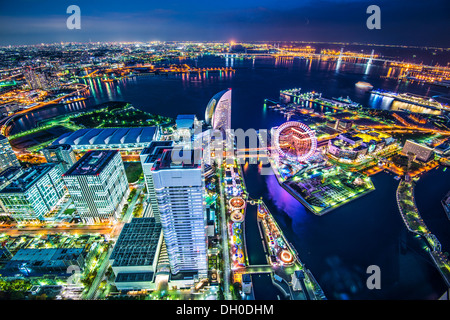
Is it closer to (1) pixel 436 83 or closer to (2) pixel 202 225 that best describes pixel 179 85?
(2) pixel 202 225

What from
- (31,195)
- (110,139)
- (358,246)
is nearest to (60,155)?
(31,195)

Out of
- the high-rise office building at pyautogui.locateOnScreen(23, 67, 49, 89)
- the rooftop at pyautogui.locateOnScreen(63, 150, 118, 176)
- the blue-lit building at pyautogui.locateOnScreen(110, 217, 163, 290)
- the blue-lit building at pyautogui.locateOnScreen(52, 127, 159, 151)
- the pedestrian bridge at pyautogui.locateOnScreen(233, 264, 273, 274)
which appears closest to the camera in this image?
the blue-lit building at pyautogui.locateOnScreen(110, 217, 163, 290)

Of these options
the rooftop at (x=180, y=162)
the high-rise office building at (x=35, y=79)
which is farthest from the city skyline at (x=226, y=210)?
the high-rise office building at (x=35, y=79)

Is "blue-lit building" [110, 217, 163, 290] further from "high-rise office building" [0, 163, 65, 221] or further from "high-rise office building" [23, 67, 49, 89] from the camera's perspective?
"high-rise office building" [23, 67, 49, 89]

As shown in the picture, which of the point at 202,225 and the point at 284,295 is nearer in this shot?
the point at 202,225

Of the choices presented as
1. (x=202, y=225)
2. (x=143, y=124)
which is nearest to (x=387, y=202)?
(x=202, y=225)

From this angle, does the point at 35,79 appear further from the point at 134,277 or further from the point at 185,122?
the point at 134,277

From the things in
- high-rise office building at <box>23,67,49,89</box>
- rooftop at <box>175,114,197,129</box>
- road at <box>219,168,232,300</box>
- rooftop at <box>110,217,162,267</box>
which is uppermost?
high-rise office building at <box>23,67,49,89</box>

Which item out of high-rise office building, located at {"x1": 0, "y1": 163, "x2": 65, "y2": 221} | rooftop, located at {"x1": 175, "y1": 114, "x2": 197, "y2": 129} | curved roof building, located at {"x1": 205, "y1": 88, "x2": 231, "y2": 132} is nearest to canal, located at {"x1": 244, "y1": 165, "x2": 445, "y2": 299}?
curved roof building, located at {"x1": 205, "y1": 88, "x2": 231, "y2": 132}
